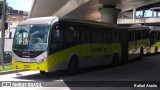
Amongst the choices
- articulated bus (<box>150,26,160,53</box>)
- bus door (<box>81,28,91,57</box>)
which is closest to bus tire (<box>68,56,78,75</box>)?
bus door (<box>81,28,91,57</box>)

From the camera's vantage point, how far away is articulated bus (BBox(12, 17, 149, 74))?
16.8 m

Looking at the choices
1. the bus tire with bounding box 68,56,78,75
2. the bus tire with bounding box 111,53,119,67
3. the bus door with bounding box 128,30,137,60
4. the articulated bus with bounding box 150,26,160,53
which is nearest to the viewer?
the bus tire with bounding box 68,56,78,75

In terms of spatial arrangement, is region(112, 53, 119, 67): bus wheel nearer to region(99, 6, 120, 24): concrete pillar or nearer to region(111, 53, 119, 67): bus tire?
region(111, 53, 119, 67): bus tire

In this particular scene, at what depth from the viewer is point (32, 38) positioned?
17.1 metres

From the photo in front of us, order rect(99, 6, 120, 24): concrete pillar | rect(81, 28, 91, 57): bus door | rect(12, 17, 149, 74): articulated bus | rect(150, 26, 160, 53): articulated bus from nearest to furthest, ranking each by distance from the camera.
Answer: rect(12, 17, 149, 74): articulated bus → rect(81, 28, 91, 57): bus door → rect(99, 6, 120, 24): concrete pillar → rect(150, 26, 160, 53): articulated bus

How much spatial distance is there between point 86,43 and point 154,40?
63.6 ft

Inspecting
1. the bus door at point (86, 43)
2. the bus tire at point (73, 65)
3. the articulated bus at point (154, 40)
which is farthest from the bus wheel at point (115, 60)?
the articulated bus at point (154, 40)

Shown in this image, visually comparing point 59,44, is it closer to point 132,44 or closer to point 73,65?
point 73,65

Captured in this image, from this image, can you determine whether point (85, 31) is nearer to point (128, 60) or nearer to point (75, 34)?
point (75, 34)

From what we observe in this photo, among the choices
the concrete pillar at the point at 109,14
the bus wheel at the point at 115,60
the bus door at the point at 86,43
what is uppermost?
the concrete pillar at the point at 109,14

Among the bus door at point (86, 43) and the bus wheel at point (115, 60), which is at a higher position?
the bus door at point (86, 43)

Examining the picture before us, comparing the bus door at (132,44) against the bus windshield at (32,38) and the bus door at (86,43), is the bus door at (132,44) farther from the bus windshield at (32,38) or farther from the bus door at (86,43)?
the bus windshield at (32,38)

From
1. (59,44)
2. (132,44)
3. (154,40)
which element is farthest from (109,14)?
(59,44)

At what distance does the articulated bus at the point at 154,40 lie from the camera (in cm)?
3709
